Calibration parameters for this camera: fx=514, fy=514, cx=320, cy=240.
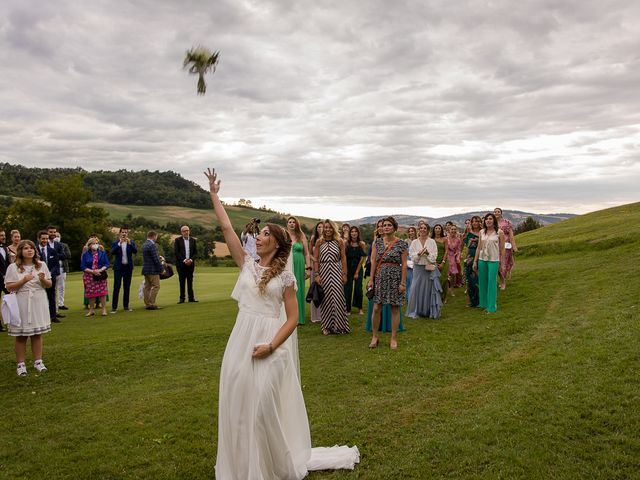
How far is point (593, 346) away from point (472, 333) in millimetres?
2798

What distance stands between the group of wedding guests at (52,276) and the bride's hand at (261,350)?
5630 millimetres

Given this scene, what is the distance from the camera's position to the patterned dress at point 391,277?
32.8 feet

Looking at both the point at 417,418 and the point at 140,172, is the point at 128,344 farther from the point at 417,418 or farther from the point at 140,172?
the point at 140,172

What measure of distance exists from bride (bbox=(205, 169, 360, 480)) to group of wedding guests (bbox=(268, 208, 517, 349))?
529 centimetres

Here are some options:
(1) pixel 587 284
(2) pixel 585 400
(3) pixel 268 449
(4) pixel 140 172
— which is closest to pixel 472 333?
(2) pixel 585 400

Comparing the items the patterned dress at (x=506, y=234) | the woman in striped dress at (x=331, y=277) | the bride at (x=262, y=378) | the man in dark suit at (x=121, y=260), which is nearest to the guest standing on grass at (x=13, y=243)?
the man in dark suit at (x=121, y=260)

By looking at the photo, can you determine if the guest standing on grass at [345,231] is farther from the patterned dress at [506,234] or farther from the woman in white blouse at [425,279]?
the patterned dress at [506,234]

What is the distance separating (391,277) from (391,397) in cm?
331

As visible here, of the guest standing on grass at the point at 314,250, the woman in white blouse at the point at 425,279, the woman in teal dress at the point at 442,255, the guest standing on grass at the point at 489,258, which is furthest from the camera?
the woman in teal dress at the point at 442,255

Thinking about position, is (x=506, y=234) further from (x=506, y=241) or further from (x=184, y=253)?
(x=184, y=253)

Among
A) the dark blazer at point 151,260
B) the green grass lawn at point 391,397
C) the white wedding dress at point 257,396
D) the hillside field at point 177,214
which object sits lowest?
the green grass lawn at point 391,397

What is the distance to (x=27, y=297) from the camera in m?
8.71

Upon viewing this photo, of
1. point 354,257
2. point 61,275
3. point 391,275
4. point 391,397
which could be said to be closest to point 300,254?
point 354,257

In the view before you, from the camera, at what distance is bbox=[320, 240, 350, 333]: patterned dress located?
455 inches
